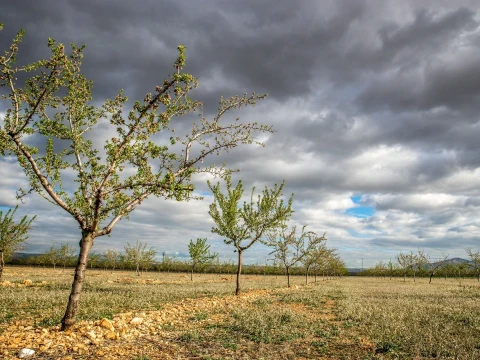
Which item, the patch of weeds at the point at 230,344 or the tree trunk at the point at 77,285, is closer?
the patch of weeds at the point at 230,344

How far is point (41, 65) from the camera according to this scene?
10.9m

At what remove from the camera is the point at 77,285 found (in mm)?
11836

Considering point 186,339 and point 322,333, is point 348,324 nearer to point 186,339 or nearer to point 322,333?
point 322,333

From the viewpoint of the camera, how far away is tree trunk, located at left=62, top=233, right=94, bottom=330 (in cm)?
1151

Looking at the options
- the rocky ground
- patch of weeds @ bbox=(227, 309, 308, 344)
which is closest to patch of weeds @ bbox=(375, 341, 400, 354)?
the rocky ground

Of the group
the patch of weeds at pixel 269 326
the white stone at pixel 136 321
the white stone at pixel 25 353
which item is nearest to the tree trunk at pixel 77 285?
the white stone at pixel 25 353

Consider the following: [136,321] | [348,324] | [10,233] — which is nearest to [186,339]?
[136,321]

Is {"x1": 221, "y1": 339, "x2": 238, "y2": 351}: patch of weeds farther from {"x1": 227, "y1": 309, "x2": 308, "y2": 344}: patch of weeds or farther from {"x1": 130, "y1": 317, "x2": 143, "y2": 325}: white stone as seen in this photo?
{"x1": 130, "y1": 317, "x2": 143, "y2": 325}: white stone

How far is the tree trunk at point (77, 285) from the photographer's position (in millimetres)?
11508

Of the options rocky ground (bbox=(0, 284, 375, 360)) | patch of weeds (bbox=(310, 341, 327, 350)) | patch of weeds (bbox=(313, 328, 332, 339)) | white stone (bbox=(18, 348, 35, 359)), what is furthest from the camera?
patch of weeds (bbox=(313, 328, 332, 339))

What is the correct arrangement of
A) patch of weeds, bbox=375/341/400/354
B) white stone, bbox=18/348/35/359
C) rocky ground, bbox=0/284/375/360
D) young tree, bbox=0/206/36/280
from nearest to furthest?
white stone, bbox=18/348/35/359 → rocky ground, bbox=0/284/375/360 → patch of weeds, bbox=375/341/400/354 → young tree, bbox=0/206/36/280

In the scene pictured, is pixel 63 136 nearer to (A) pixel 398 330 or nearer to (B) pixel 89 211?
(B) pixel 89 211

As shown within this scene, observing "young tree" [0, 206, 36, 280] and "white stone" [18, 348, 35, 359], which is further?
→ "young tree" [0, 206, 36, 280]

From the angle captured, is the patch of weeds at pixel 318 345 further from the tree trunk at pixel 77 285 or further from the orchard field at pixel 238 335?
the tree trunk at pixel 77 285
